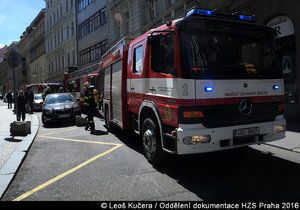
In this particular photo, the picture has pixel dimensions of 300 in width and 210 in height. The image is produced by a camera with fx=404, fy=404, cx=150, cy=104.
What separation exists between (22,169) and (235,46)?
5.19m

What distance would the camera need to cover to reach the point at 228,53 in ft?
24.0

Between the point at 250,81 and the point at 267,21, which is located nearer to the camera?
the point at 250,81

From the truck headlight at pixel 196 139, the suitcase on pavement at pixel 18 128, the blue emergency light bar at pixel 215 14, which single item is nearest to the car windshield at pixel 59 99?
the suitcase on pavement at pixel 18 128

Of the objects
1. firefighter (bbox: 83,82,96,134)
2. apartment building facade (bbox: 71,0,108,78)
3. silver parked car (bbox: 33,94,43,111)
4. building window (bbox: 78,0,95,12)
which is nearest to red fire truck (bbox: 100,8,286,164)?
firefighter (bbox: 83,82,96,134)

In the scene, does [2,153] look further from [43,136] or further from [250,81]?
[250,81]

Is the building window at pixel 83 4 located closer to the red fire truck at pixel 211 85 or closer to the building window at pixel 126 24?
the building window at pixel 126 24

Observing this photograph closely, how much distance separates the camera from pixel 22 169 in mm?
8805

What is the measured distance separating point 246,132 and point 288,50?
842 centimetres

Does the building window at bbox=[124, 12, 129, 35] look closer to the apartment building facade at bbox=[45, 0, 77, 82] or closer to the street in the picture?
the apartment building facade at bbox=[45, 0, 77, 82]

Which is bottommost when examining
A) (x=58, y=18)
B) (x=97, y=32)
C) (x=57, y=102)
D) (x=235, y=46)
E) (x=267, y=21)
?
(x=57, y=102)

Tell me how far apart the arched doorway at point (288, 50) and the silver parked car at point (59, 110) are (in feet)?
30.9

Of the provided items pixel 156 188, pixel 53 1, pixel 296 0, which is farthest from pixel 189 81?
pixel 53 1

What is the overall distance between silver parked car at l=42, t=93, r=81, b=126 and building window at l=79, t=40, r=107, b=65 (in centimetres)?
2129

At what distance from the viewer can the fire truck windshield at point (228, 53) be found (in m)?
6.96
